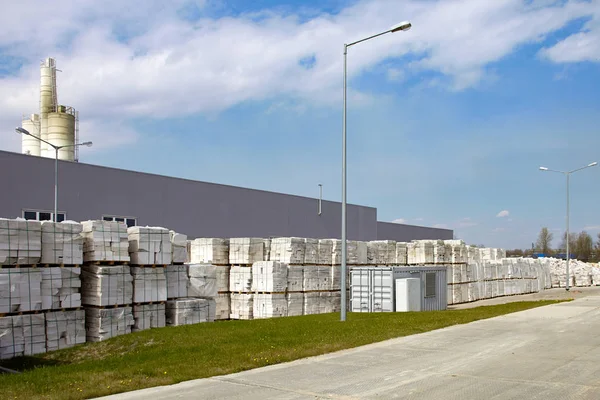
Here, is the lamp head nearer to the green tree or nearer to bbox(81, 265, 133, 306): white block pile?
bbox(81, 265, 133, 306): white block pile

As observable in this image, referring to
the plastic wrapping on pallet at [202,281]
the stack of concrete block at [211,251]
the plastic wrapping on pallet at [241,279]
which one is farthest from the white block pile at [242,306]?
the plastic wrapping on pallet at [202,281]

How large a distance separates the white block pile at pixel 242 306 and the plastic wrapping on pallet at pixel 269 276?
386 millimetres

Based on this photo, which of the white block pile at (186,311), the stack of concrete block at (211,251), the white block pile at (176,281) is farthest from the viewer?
the stack of concrete block at (211,251)

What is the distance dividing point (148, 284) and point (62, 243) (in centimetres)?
251

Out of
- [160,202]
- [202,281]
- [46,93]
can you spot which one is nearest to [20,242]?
[202,281]

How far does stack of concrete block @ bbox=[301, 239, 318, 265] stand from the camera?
21.1 metres

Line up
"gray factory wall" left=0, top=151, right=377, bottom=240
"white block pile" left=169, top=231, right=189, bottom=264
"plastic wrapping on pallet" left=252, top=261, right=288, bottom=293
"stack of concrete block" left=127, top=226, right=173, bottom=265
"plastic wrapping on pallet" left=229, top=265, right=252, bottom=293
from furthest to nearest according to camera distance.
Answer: "gray factory wall" left=0, top=151, right=377, bottom=240
"plastic wrapping on pallet" left=229, top=265, right=252, bottom=293
"plastic wrapping on pallet" left=252, top=261, right=288, bottom=293
"white block pile" left=169, top=231, right=189, bottom=264
"stack of concrete block" left=127, top=226, right=173, bottom=265

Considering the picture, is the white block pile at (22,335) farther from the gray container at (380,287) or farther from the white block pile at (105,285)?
the gray container at (380,287)

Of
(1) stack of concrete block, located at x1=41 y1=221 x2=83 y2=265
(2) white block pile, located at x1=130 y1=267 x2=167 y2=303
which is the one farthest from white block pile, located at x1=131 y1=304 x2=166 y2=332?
(1) stack of concrete block, located at x1=41 y1=221 x2=83 y2=265

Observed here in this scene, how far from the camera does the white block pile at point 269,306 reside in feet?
64.9

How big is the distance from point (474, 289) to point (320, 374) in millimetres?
22729

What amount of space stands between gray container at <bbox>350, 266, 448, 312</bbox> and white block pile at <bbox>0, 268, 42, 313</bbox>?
38.8 ft

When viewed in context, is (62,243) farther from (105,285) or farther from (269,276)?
(269,276)

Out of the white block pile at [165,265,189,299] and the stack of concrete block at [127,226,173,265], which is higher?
the stack of concrete block at [127,226,173,265]
